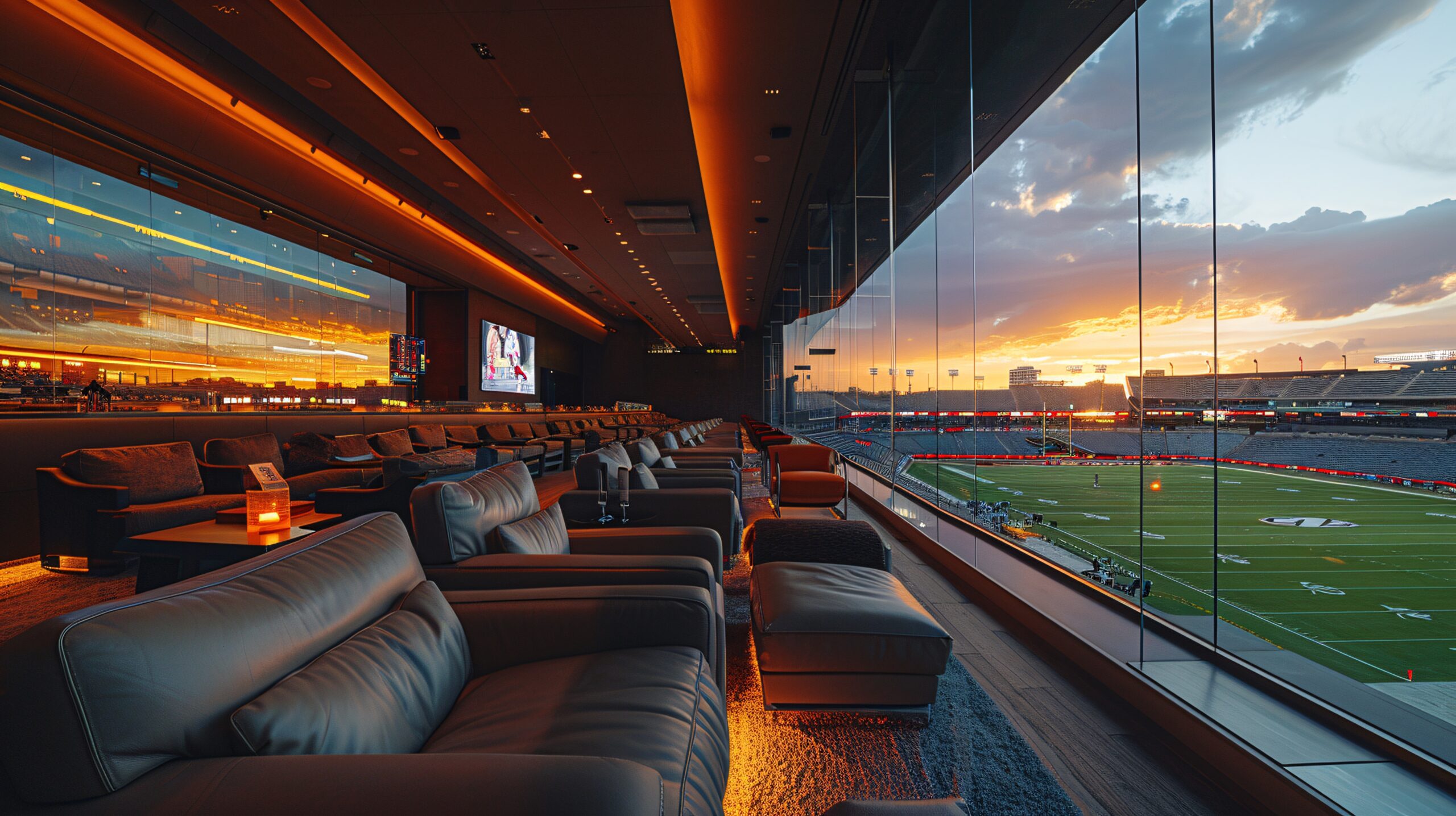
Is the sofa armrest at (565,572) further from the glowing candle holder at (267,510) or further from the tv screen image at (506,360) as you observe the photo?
the tv screen image at (506,360)

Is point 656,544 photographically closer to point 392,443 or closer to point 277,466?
point 277,466

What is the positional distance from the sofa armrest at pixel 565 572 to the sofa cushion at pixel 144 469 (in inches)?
129

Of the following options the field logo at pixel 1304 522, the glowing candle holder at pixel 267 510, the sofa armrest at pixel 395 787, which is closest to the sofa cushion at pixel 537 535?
the sofa armrest at pixel 395 787

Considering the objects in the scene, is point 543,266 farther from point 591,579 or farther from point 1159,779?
point 1159,779

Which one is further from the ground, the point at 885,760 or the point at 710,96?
the point at 710,96

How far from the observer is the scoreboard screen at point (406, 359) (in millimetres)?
10867

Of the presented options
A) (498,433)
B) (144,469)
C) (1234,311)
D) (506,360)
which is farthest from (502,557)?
(506,360)

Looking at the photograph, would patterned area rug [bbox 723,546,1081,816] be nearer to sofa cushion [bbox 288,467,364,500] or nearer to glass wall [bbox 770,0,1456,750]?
glass wall [bbox 770,0,1456,750]

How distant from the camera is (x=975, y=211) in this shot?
383cm

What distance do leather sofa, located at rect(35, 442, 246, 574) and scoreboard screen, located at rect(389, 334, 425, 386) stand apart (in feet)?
25.1

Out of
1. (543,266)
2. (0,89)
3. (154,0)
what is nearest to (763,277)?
(543,266)

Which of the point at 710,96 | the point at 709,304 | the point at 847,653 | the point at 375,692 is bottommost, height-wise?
the point at 847,653

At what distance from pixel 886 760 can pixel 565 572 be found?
1.11m

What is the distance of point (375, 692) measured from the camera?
1014mm
